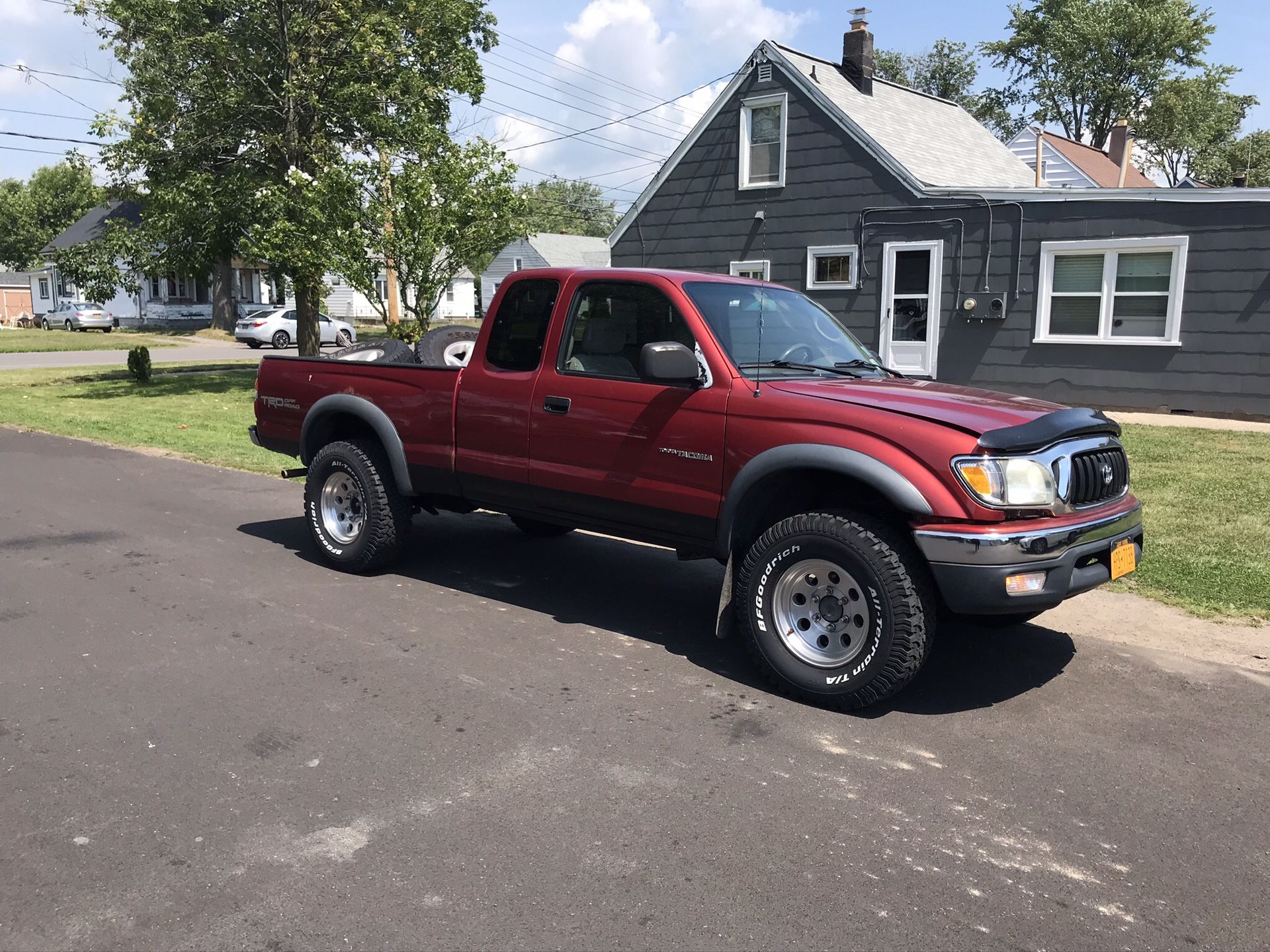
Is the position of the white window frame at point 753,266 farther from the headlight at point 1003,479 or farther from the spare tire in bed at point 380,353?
the headlight at point 1003,479

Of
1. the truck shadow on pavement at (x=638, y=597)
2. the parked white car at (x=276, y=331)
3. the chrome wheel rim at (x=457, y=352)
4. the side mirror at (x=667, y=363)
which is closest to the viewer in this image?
the side mirror at (x=667, y=363)

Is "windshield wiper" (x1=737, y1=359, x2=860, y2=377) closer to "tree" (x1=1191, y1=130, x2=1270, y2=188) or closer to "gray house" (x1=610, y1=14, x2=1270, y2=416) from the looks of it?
"gray house" (x1=610, y1=14, x2=1270, y2=416)

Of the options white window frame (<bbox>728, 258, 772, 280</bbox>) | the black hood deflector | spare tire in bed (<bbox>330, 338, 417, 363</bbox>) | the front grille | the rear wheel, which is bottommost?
the rear wheel

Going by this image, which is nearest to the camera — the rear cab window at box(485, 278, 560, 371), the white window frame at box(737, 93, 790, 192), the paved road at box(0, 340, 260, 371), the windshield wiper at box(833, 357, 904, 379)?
the windshield wiper at box(833, 357, 904, 379)

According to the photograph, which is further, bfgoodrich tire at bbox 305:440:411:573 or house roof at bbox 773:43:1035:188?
house roof at bbox 773:43:1035:188

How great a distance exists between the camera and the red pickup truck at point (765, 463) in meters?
4.39

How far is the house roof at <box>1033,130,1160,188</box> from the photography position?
1218 inches

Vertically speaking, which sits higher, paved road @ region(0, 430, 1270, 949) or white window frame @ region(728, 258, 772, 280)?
white window frame @ region(728, 258, 772, 280)

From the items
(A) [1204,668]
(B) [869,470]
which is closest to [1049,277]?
(A) [1204,668]

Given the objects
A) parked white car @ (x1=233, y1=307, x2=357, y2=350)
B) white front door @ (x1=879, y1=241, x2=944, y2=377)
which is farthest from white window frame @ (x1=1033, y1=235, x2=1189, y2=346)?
parked white car @ (x1=233, y1=307, x2=357, y2=350)

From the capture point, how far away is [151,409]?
55.4 ft

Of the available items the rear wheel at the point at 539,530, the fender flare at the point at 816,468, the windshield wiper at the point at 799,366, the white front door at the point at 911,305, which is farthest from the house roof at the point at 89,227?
the fender flare at the point at 816,468

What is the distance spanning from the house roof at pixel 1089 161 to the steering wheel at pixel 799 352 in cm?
2754

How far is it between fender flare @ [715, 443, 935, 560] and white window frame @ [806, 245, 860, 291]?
14171 mm
